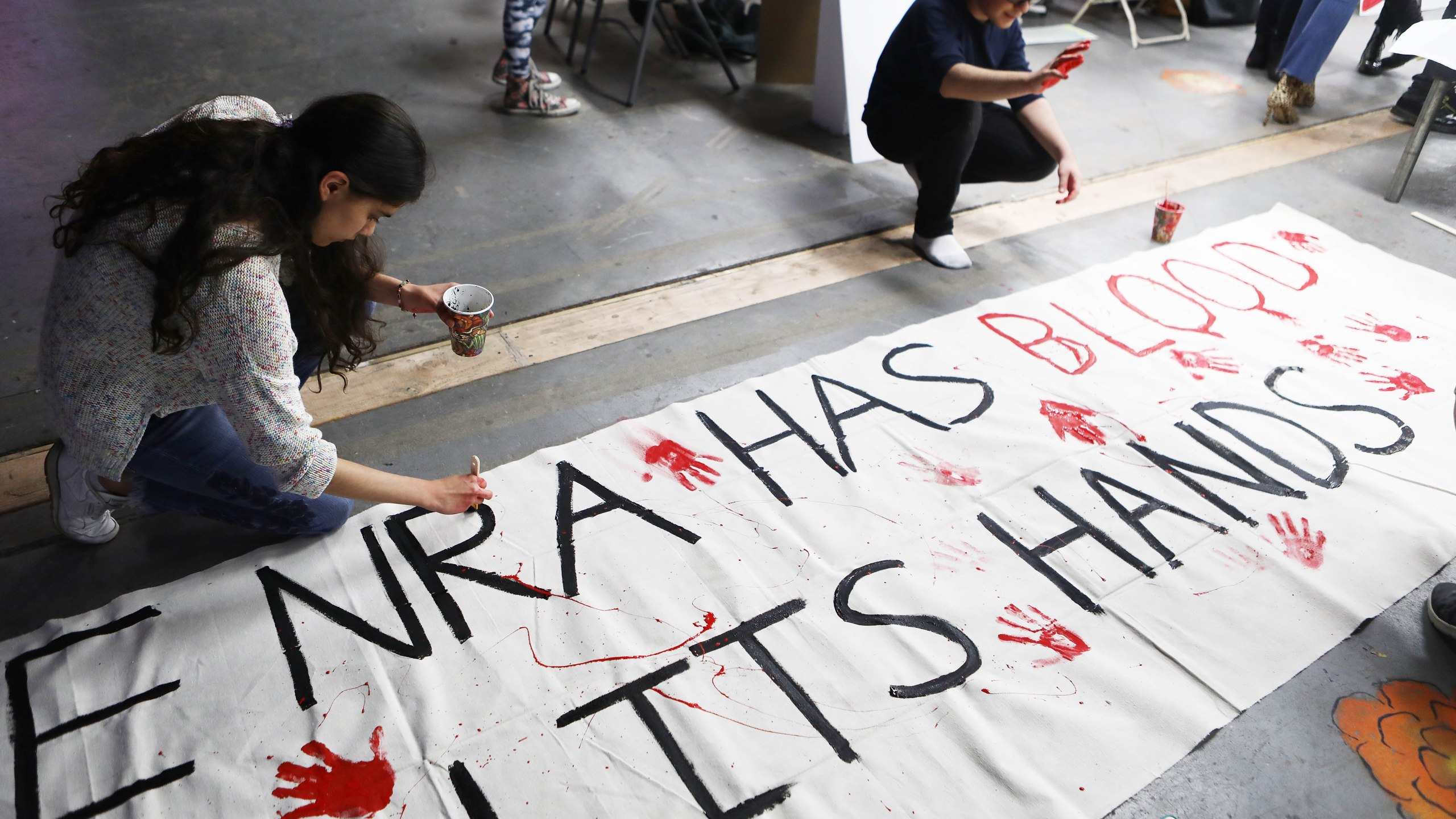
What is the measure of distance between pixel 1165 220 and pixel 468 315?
2.18m

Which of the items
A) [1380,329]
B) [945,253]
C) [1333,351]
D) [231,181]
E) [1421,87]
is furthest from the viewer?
[1421,87]

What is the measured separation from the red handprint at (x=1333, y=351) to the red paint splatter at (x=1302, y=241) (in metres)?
0.57

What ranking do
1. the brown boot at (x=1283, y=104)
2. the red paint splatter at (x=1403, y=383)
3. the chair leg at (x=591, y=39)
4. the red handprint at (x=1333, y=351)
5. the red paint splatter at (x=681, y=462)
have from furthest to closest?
1. the brown boot at (x=1283, y=104)
2. the chair leg at (x=591, y=39)
3. the red handprint at (x=1333, y=351)
4. the red paint splatter at (x=1403, y=383)
5. the red paint splatter at (x=681, y=462)

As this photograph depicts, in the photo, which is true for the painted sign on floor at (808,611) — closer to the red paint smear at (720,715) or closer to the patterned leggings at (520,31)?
the red paint smear at (720,715)

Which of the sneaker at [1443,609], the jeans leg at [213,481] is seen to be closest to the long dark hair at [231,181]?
the jeans leg at [213,481]

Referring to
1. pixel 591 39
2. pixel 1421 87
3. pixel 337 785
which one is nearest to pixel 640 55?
pixel 591 39

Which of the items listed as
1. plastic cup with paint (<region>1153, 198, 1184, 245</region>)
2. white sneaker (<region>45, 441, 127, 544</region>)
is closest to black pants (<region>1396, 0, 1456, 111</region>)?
plastic cup with paint (<region>1153, 198, 1184, 245</region>)

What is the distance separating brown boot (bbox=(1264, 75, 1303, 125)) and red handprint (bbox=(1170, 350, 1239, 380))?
2.02 m

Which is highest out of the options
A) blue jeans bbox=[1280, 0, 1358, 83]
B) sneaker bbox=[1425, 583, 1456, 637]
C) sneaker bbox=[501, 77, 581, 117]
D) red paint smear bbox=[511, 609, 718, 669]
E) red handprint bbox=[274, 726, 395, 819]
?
blue jeans bbox=[1280, 0, 1358, 83]

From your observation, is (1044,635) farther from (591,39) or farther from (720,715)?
(591,39)

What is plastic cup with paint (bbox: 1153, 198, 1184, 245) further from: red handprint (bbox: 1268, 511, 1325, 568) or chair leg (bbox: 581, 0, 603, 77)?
chair leg (bbox: 581, 0, 603, 77)

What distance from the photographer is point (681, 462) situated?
1.98 meters

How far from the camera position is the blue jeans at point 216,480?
4.98 feet

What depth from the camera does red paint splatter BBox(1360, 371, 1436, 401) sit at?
92.4 inches
